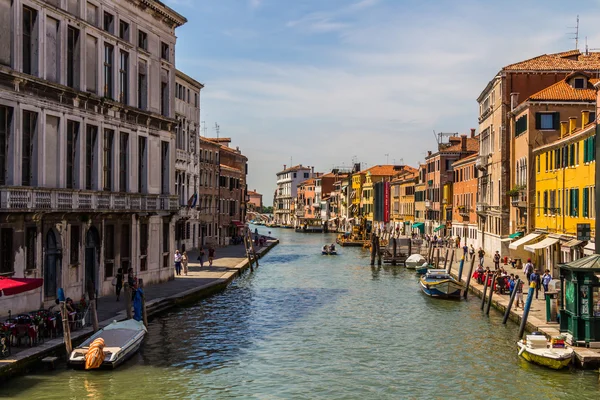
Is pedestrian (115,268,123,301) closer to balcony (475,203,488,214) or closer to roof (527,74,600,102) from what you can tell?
roof (527,74,600,102)

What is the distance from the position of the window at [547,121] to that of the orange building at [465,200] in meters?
17.8

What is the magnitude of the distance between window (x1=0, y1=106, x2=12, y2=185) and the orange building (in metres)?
42.8

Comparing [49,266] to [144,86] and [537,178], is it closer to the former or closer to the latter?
[144,86]

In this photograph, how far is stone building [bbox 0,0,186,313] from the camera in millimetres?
21953

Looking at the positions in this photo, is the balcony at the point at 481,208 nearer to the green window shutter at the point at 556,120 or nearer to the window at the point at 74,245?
the green window shutter at the point at 556,120

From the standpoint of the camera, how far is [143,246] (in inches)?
1241

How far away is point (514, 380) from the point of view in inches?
736

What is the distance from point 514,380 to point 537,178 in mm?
22362

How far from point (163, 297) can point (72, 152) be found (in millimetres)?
6618

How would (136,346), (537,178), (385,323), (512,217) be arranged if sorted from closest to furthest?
(136,346) → (385,323) → (537,178) → (512,217)

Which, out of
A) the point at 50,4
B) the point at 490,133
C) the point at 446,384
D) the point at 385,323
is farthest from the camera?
the point at 490,133

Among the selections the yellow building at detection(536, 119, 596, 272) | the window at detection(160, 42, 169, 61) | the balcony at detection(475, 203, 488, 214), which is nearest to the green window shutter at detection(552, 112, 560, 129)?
the yellow building at detection(536, 119, 596, 272)

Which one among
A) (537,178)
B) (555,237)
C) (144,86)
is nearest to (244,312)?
(144,86)

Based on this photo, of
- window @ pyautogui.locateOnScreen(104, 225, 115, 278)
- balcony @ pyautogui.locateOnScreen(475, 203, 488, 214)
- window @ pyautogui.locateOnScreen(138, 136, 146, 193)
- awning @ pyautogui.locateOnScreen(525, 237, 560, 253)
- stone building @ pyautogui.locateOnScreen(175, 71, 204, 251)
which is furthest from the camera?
balcony @ pyautogui.locateOnScreen(475, 203, 488, 214)
